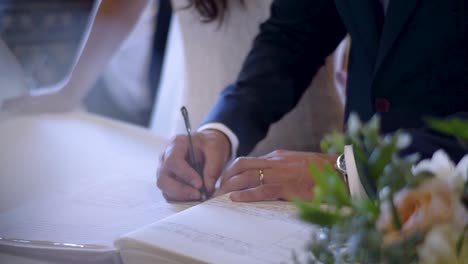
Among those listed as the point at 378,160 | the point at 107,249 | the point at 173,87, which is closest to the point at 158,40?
the point at 173,87

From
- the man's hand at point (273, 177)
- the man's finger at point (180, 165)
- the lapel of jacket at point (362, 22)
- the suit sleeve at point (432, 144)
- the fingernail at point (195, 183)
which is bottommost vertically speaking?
the suit sleeve at point (432, 144)

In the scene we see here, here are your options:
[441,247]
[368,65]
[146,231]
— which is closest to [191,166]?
[146,231]

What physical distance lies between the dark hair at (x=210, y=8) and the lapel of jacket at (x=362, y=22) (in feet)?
1.02

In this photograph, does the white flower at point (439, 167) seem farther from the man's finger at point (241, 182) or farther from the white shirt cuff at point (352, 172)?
the man's finger at point (241, 182)

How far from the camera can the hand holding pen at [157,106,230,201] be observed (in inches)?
36.2

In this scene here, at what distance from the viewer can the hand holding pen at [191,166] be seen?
36.2 inches

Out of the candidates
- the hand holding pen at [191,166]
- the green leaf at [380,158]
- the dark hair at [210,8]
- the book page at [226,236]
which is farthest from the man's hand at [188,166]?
the green leaf at [380,158]

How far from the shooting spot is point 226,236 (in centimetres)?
72

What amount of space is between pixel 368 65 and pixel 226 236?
504 millimetres

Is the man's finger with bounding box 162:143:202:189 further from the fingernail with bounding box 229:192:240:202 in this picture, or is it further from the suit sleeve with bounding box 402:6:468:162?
the suit sleeve with bounding box 402:6:468:162

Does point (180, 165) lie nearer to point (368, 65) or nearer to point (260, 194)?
point (260, 194)

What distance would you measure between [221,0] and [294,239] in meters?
0.76

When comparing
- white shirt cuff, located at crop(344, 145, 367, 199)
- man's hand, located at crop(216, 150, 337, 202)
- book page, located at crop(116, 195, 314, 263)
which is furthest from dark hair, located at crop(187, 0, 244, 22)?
white shirt cuff, located at crop(344, 145, 367, 199)

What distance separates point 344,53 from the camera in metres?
1.46
